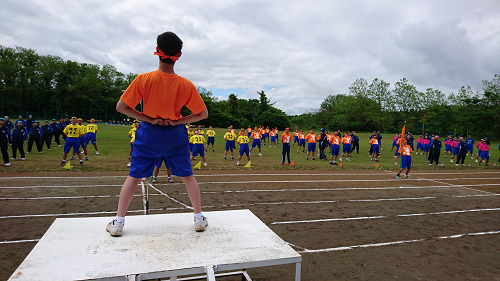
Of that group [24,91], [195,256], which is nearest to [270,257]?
[195,256]

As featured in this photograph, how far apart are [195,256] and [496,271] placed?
4.64 metres

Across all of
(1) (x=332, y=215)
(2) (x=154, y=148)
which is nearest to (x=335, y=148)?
(1) (x=332, y=215)

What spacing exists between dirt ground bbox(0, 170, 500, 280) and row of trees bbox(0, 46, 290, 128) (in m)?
64.1

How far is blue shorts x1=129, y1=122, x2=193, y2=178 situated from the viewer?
3059mm

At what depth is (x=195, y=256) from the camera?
8.82 ft

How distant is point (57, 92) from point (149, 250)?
283ft

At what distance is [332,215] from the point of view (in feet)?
21.6

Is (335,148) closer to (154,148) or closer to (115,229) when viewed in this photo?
(154,148)

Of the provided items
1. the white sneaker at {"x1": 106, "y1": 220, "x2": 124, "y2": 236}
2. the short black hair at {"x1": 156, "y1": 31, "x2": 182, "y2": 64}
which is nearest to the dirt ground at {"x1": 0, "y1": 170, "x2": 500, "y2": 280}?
the white sneaker at {"x1": 106, "y1": 220, "x2": 124, "y2": 236}

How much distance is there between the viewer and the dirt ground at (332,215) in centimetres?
411

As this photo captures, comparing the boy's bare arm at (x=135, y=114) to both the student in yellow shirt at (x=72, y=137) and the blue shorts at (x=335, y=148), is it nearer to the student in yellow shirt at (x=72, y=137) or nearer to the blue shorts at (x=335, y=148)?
the student in yellow shirt at (x=72, y=137)

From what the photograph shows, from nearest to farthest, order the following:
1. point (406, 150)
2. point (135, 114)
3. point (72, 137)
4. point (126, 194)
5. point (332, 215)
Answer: point (135, 114) → point (126, 194) → point (332, 215) → point (72, 137) → point (406, 150)

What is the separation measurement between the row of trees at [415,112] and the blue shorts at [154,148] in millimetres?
62507

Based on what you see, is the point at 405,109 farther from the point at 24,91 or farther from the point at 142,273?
the point at 24,91
